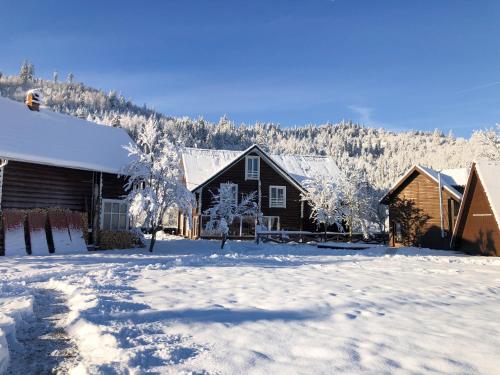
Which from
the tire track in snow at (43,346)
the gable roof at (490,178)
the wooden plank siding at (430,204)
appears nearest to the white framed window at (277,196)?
the wooden plank siding at (430,204)

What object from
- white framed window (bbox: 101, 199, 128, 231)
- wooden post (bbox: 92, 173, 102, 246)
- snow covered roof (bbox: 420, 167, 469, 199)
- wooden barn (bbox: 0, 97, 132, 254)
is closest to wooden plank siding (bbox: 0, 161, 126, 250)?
wooden barn (bbox: 0, 97, 132, 254)

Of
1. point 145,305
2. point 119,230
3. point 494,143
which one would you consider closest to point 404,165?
point 494,143

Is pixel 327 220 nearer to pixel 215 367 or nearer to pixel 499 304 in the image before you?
pixel 499 304

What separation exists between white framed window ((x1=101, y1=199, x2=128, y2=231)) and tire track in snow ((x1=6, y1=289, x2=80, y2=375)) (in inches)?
601

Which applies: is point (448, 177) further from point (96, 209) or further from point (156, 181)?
point (96, 209)

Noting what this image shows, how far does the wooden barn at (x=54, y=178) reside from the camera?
62.1 ft

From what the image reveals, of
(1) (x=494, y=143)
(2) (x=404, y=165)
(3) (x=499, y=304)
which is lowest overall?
(3) (x=499, y=304)

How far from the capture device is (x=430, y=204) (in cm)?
2908

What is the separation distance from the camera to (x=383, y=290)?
400 inches

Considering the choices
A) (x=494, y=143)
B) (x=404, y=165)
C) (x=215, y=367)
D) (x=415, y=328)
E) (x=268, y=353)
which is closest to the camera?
(x=215, y=367)

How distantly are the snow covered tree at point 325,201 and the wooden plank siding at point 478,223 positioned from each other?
11783mm

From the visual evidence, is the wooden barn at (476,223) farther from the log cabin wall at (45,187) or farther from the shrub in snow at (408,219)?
the log cabin wall at (45,187)

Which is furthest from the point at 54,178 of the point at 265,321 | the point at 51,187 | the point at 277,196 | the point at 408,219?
the point at 408,219

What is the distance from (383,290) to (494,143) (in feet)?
116
